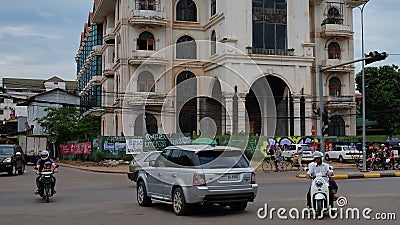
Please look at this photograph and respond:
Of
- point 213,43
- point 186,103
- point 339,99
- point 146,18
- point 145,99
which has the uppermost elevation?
point 146,18

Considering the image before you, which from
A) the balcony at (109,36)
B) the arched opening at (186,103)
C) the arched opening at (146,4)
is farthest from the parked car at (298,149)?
the balcony at (109,36)

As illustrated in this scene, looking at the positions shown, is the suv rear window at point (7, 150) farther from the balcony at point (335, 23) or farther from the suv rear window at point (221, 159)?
the balcony at point (335, 23)

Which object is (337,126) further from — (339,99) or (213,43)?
(213,43)

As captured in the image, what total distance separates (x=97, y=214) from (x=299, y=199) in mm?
6430

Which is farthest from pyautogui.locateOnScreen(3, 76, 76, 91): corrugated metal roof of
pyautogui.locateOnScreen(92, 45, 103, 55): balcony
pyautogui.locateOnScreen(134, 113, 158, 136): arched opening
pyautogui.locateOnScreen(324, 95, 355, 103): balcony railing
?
pyautogui.locateOnScreen(324, 95, 355, 103): balcony railing

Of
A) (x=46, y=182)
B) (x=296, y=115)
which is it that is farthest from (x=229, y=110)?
(x=46, y=182)

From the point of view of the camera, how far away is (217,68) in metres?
48.8

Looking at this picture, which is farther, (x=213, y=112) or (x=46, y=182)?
(x=213, y=112)

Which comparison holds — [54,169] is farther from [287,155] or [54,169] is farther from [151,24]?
[151,24]

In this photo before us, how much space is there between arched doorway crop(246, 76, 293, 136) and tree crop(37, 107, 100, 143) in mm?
17438

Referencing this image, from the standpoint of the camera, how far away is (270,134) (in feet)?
167

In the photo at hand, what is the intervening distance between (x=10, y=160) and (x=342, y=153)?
28.1 metres

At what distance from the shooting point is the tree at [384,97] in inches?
2601

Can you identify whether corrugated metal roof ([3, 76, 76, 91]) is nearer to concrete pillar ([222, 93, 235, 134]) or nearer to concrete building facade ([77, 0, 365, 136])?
concrete building facade ([77, 0, 365, 136])
